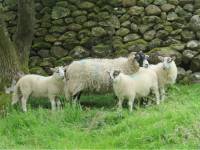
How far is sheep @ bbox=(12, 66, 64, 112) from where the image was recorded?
12.1 m

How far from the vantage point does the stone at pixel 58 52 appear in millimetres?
14711

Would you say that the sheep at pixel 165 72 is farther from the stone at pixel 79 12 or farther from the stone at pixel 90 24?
the stone at pixel 79 12

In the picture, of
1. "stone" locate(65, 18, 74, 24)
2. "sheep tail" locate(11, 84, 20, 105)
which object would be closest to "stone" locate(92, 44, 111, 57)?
"stone" locate(65, 18, 74, 24)

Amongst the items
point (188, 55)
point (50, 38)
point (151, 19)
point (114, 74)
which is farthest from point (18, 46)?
point (188, 55)

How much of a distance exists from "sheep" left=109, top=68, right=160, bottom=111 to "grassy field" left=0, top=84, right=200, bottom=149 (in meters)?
0.32

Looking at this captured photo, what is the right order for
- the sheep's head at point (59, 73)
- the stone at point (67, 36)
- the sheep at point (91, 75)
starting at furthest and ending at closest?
the stone at point (67, 36) → the sheep at point (91, 75) → the sheep's head at point (59, 73)

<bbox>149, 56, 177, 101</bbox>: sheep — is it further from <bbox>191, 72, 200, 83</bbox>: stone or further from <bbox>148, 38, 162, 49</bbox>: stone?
<bbox>148, 38, 162, 49</bbox>: stone

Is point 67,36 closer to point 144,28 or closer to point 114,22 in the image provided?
point 114,22

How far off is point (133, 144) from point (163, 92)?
136 inches

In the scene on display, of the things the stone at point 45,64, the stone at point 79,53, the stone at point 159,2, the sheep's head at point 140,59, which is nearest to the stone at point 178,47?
the stone at point 159,2

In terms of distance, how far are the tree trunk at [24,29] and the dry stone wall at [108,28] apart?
1.26 metres

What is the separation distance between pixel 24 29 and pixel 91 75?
6.95ft

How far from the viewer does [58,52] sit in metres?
14.7

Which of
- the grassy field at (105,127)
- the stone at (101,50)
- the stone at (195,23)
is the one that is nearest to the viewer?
the grassy field at (105,127)
